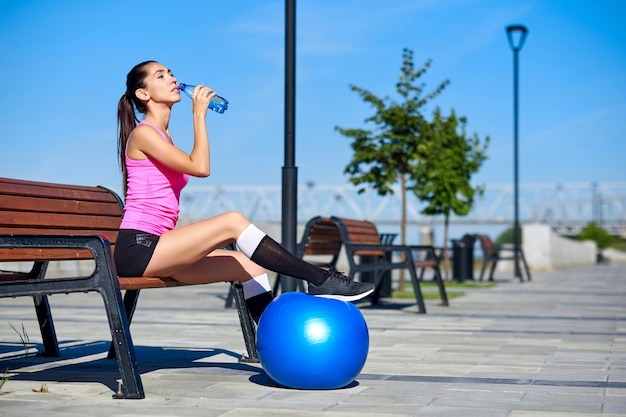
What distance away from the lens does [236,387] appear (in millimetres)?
5371

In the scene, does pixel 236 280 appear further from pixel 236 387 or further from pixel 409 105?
pixel 409 105

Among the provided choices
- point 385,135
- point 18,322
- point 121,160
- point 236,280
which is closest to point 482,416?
point 236,280

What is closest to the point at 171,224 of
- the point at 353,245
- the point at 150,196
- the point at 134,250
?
the point at 150,196

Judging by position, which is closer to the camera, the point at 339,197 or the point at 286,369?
the point at 286,369

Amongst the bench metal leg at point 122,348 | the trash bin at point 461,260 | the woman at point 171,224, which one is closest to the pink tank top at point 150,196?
the woman at point 171,224

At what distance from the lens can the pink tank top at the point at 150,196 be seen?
5562 mm

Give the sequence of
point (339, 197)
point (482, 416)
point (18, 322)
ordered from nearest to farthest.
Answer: point (482, 416)
point (18, 322)
point (339, 197)

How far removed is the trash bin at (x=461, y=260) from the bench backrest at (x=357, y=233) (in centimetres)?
1036

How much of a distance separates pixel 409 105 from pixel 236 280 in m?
12.3

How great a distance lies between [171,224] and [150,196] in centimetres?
20

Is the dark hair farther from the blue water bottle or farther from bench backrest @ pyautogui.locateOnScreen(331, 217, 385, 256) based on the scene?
bench backrest @ pyautogui.locateOnScreen(331, 217, 385, 256)

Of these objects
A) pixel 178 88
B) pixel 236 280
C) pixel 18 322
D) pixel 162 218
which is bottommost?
pixel 18 322

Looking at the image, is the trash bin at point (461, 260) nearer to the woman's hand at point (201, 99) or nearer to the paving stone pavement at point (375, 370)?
the paving stone pavement at point (375, 370)

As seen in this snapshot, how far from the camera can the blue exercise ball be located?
518cm
